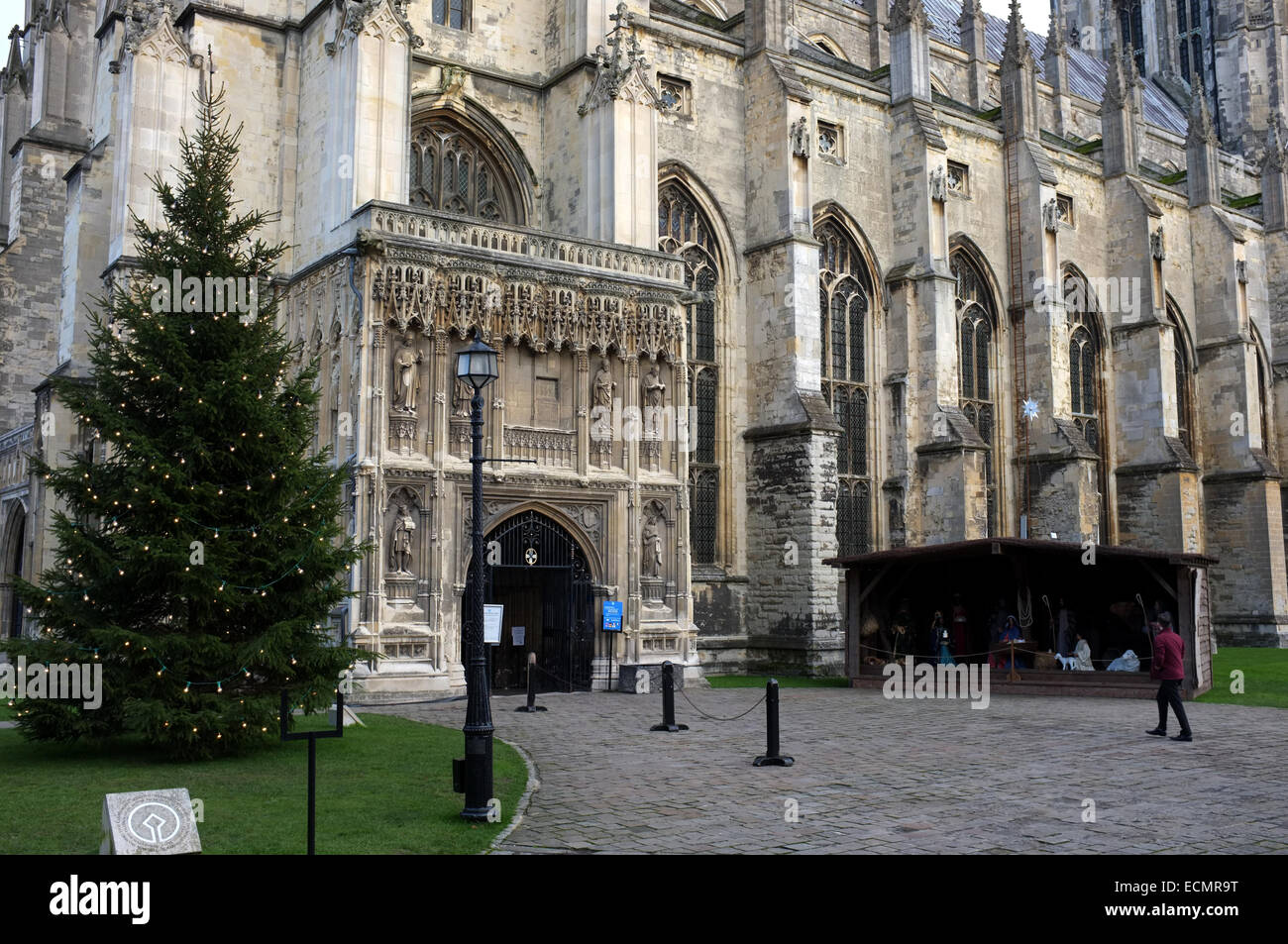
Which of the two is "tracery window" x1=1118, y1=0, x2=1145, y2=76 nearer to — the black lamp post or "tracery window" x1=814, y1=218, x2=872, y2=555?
"tracery window" x1=814, y1=218, x2=872, y2=555

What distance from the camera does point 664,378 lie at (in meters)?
23.0

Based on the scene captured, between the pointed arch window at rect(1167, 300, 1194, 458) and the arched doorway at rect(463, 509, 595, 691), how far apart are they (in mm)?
28067

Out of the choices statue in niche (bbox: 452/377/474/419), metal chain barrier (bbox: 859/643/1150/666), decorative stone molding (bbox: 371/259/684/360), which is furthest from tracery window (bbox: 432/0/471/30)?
metal chain barrier (bbox: 859/643/1150/666)

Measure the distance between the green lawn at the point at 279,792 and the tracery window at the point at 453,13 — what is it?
54.5 feet

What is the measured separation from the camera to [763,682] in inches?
987

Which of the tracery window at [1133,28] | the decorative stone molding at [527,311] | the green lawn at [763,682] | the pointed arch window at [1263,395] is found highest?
the tracery window at [1133,28]

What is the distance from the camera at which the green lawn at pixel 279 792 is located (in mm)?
8492

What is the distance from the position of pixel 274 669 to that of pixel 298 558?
127 cm

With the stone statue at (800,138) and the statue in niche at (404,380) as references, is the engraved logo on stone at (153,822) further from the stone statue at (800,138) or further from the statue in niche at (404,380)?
the stone statue at (800,138)

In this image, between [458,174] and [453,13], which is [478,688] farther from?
[453,13]

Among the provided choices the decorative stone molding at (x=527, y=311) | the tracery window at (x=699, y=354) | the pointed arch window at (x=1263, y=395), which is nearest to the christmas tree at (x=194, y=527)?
the decorative stone molding at (x=527, y=311)

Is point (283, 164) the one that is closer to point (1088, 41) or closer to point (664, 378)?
point (664, 378)
